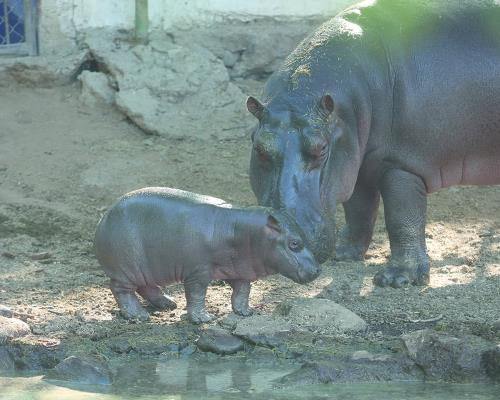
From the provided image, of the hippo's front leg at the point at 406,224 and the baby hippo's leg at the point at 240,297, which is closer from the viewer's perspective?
the baby hippo's leg at the point at 240,297

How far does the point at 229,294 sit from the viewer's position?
7027 millimetres

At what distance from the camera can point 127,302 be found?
21.0 ft

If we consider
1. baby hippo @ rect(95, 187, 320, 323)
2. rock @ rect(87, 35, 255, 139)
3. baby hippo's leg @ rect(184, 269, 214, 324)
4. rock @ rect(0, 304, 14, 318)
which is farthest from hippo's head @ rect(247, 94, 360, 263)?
rock @ rect(87, 35, 255, 139)

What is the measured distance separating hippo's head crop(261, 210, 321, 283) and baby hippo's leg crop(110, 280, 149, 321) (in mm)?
755

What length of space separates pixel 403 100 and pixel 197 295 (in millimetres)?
2005

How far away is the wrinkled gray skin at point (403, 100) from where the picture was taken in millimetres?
7094

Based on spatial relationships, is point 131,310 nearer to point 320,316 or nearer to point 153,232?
point 153,232

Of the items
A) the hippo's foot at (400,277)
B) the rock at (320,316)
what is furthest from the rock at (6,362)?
the hippo's foot at (400,277)

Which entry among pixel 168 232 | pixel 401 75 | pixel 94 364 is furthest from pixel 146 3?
pixel 94 364

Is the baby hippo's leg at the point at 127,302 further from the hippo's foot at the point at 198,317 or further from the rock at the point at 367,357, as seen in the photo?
the rock at the point at 367,357

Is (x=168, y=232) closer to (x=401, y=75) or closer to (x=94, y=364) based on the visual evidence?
(x=94, y=364)

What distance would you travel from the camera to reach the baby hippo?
6.16 metres

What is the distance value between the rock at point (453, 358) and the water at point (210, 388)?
0.07 metres

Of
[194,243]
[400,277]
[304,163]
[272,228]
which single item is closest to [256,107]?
[304,163]
